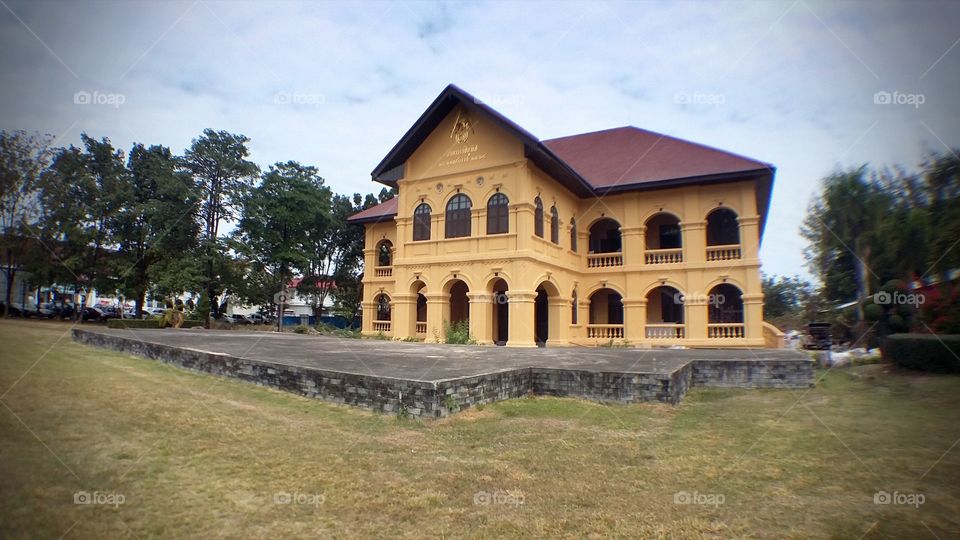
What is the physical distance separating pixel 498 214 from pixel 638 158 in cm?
747

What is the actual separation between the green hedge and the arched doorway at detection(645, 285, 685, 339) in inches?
291

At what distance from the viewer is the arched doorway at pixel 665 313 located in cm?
1895

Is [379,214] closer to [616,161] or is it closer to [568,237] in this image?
[568,237]

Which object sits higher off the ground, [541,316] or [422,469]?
[541,316]

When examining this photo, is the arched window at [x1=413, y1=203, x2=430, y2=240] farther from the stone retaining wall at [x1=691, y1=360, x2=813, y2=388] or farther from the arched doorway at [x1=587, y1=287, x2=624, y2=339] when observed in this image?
the stone retaining wall at [x1=691, y1=360, x2=813, y2=388]

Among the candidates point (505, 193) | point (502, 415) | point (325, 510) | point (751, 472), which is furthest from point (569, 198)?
point (325, 510)

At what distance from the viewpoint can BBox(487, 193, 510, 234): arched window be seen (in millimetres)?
17862

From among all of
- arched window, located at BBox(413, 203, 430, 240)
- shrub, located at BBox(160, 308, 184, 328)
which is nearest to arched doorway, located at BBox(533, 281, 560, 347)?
arched window, located at BBox(413, 203, 430, 240)

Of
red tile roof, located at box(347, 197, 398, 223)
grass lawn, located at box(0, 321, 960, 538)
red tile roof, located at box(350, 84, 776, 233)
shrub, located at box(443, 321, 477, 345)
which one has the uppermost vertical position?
red tile roof, located at box(350, 84, 776, 233)

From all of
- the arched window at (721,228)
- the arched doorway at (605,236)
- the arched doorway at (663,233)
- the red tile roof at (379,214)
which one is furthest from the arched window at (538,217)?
Result: the red tile roof at (379,214)

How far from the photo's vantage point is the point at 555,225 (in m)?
19.7

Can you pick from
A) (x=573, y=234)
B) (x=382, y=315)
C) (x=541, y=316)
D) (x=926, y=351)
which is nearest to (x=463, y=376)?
(x=926, y=351)

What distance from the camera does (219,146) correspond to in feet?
96.7

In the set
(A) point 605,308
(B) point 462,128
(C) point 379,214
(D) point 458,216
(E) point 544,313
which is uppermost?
(B) point 462,128
